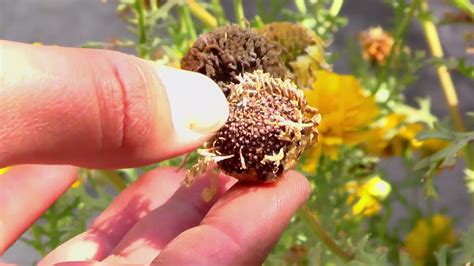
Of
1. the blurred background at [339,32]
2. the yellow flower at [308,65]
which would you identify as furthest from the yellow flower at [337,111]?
the blurred background at [339,32]

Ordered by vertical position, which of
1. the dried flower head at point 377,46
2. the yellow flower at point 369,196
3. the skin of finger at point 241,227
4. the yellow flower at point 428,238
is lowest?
the yellow flower at point 428,238

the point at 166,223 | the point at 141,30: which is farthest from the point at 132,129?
the point at 141,30

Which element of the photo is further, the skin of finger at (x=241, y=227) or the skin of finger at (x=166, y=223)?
the skin of finger at (x=166, y=223)

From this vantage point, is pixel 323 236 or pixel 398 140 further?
pixel 398 140

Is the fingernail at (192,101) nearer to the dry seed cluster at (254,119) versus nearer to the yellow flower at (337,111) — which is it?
the dry seed cluster at (254,119)

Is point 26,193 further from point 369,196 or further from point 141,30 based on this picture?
point 369,196

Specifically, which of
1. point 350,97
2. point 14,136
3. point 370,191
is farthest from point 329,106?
point 14,136
